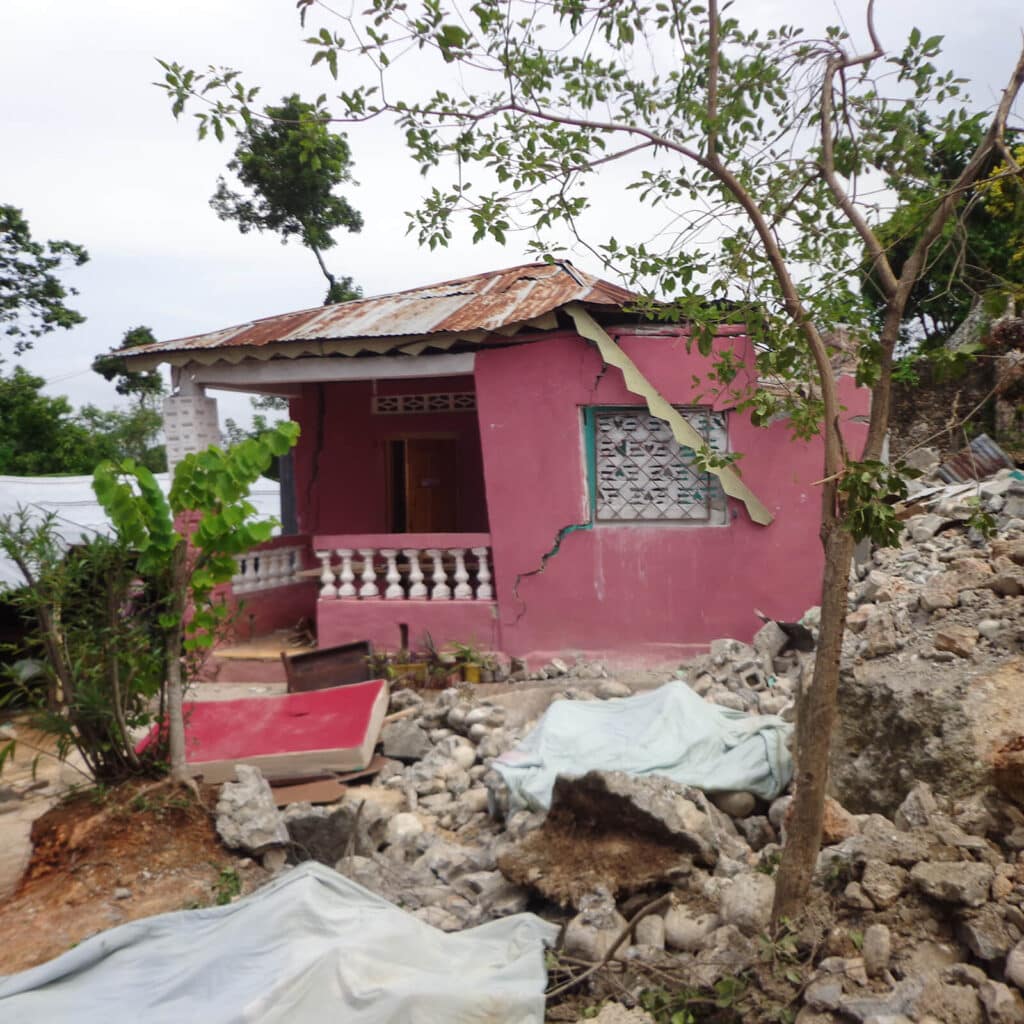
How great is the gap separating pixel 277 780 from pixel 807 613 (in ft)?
14.2

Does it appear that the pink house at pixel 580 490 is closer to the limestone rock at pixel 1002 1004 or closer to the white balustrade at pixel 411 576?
the white balustrade at pixel 411 576

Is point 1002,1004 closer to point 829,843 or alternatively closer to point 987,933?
point 987,933

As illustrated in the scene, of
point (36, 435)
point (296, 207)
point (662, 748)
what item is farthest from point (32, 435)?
point (662, 748)

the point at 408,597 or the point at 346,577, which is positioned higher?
the point at 346,577

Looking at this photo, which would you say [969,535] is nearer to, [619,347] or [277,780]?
[619,347]

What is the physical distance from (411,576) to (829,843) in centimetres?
536

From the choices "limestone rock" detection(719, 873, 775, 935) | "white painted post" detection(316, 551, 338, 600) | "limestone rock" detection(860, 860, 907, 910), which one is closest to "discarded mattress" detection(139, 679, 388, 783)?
"white painted post" detection(316, 551, 338, 600)

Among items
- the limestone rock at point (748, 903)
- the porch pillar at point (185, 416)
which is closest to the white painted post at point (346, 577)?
the porch pillar at point (185, 416)

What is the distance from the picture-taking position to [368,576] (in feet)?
28.3

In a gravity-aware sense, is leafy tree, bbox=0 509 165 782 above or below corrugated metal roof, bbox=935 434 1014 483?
below

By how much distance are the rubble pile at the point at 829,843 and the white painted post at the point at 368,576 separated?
2387mm

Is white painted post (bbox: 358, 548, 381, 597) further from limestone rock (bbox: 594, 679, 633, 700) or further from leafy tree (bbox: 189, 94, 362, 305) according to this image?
leafy tree (bbox: 189, 94, 362, 305)

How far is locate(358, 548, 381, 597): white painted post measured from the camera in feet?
28.2

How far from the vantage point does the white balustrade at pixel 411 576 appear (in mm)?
8367
